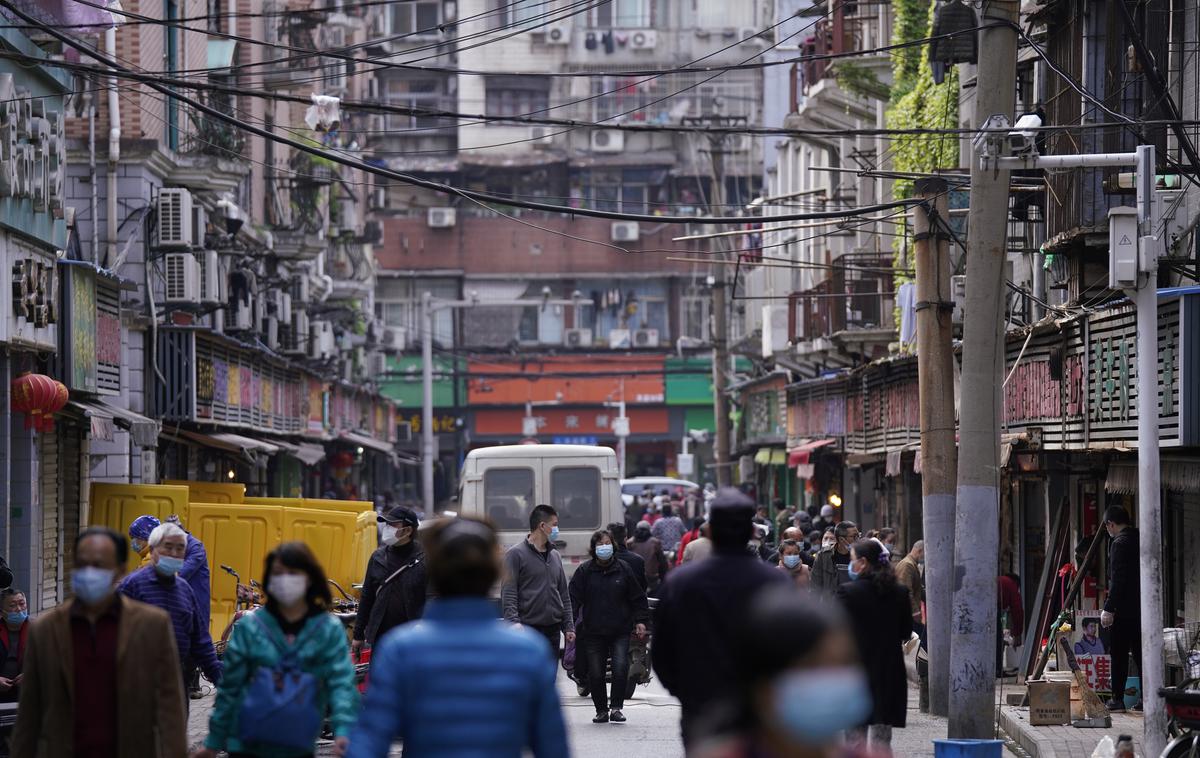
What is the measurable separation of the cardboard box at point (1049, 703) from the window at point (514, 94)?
63770 mm

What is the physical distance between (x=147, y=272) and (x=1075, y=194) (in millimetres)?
14218

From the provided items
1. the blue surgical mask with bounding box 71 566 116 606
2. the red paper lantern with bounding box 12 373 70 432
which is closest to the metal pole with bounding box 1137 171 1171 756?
the blue surgical mask with bounding box 71 566 116 606

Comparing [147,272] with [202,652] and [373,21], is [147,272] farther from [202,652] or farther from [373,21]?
[373,21]

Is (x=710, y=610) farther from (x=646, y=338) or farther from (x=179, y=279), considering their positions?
(x=646, y=338)

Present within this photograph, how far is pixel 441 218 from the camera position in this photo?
73.0 meters

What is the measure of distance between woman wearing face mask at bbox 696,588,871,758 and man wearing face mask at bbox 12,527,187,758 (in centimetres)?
421

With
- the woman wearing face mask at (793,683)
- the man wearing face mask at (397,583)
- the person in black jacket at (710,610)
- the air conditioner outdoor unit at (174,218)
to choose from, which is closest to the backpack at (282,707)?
the person in black jacket at (710,610)

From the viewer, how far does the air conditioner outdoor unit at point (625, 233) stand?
72750mm

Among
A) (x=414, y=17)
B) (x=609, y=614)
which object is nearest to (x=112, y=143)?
(x=609, y=614)

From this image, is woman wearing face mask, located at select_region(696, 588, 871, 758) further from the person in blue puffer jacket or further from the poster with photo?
the poster with photo

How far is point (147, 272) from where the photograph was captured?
26.9 meters

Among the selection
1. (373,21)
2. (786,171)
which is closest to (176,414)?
(786,171)

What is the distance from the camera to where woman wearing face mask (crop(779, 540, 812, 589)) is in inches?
678

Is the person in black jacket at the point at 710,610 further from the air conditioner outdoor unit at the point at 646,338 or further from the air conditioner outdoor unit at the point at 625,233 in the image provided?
the air conditioner outdoor unit at the point at 646,338
